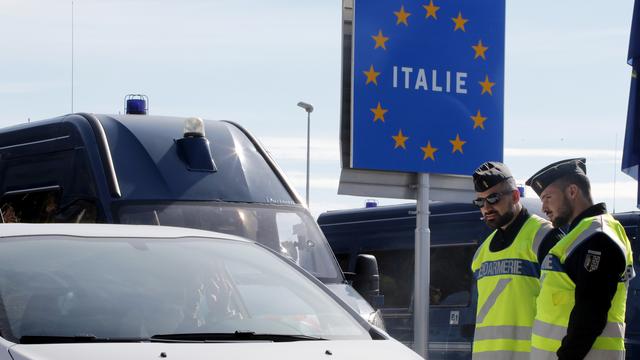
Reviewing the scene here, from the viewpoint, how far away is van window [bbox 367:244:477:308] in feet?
41.5

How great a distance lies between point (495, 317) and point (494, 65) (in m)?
3.49

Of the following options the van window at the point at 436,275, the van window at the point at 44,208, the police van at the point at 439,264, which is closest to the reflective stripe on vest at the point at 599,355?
the van window at the point at 44,208

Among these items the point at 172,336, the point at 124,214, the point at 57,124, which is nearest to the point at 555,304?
the point at 172,336

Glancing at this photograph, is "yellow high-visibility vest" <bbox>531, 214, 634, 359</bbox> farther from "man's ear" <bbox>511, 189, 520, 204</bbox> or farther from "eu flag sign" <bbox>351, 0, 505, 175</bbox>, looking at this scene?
"eu flag sign" <bbox>351, 0, 505, 175</bbox>

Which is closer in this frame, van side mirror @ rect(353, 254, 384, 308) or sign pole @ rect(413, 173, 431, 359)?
sign pole @ rect(413, 173, 431, 359)

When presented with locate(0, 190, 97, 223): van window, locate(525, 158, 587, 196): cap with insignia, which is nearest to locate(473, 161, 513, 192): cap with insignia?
locate(525, 158, 587, 196): cap with insignia

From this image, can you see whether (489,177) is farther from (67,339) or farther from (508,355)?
(67,339)

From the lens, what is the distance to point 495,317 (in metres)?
6.71

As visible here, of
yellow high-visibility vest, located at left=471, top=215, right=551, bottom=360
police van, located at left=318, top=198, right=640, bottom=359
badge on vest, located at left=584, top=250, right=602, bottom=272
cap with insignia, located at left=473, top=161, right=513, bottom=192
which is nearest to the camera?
badge on vest, located at left=584, top=250, right=602, bottom=272

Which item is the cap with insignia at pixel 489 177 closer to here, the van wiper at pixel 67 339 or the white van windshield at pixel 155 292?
the white van windshield at pixel 155 292

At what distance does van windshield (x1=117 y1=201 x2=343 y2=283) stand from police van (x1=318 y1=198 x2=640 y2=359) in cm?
197

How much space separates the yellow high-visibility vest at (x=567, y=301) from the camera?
612cm

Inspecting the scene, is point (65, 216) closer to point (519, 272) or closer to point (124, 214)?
point (124, 214)

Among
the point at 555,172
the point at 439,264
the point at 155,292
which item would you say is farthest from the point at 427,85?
the point at 155,292
